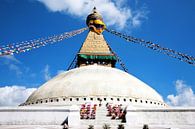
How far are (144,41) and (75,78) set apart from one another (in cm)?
601

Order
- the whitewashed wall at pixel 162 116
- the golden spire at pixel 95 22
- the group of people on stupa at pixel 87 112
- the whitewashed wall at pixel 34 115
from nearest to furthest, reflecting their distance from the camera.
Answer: the whitewashed wall at pixel 162 116, the whitewashed wall at pixel 34 115, the group of people on stupa at pixel 87 112, the golden spire at pixel 95 22

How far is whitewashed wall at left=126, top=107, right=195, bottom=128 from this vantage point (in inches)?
723

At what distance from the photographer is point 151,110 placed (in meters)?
18.9

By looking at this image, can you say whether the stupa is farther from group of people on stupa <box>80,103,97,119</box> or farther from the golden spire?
the golden spire

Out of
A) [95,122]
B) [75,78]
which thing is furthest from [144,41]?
[95,122]

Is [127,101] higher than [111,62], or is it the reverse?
[111,62]

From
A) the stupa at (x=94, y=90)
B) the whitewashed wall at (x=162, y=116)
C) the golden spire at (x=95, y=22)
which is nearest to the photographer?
the whitewashed wall at (x=162, y=116)

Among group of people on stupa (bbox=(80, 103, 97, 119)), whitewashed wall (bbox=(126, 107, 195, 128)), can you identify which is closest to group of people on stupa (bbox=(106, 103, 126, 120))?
whitewashed wall (bbox=(126, 107, 195, 128))

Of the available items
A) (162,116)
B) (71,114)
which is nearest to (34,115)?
(71,114)

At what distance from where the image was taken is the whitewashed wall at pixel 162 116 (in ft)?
60.2

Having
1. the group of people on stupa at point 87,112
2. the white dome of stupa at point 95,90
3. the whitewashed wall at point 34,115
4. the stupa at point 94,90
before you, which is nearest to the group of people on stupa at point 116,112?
the group of people on stupa at point 87,112

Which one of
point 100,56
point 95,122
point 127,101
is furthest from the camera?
point 100,56

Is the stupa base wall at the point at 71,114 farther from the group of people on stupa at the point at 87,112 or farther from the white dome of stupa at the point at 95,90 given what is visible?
the white dome of stupa at the point at 95,90

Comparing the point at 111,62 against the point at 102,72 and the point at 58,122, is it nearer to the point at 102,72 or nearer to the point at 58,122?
the point at 102,72
